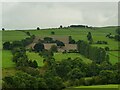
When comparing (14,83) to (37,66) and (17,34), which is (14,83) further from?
(17,34)

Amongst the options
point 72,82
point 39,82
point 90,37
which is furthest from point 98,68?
point 90,37

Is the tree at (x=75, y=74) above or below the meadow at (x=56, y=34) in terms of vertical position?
below

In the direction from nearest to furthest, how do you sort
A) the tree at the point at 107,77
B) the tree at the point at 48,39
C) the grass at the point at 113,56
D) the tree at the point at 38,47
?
the tree at the point at 107,77 → the grass at the point at 113,56 → the tree at the point at 38,47 → the tree at the point at 48,39

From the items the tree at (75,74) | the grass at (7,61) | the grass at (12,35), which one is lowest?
the tree at (75,74)

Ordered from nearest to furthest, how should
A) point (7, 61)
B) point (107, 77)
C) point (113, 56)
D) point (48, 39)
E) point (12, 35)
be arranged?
1. point (107, 77)
2. point (7, 61)
3. point (113, 56)
4. point (48, 39)
5. point (12, 35)

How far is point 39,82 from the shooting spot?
5434 centimetres

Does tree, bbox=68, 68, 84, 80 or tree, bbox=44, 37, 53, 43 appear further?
tree, bbox=44, 37, 53, 43

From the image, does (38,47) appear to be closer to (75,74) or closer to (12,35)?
(12,35)

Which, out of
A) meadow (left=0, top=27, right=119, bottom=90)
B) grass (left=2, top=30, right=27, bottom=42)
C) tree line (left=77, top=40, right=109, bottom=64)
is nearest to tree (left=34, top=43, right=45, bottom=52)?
meadow (left=0, top=27, right=119, bottom=90)

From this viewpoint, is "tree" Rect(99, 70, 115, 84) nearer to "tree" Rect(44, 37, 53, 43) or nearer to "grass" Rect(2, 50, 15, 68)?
"grass" Rect(2, 50, 15, 68)

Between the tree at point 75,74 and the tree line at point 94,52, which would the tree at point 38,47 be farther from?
the tree at point 75,74

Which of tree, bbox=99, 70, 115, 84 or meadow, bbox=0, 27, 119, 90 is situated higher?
meadow, bbox=0, 27, 119, 90

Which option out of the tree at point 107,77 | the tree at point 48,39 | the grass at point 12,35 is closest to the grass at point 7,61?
the tree at point 107,77

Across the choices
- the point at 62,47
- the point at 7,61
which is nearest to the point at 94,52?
the point at 7,61
